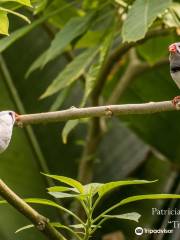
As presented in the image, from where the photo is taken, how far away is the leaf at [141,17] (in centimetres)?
192

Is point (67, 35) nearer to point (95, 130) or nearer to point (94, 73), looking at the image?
point (94, 73)

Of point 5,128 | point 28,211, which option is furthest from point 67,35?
point 28,211

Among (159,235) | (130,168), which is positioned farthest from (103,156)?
(159,235)

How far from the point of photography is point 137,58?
3.22 m

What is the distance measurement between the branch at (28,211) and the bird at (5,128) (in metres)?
0.08

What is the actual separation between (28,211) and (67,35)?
1344 millimetres

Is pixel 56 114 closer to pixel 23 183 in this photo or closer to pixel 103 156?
pixel 23 183

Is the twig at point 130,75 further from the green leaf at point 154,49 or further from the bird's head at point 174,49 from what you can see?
the bird's head at point 174,49

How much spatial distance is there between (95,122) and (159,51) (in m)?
0.47

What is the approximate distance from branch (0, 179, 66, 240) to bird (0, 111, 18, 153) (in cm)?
8

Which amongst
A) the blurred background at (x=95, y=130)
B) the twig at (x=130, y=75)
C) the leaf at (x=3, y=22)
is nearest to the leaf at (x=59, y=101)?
the blurred background at (x=95, y=130)

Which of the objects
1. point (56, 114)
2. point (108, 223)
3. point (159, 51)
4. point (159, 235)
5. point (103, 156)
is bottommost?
point (108, 223)

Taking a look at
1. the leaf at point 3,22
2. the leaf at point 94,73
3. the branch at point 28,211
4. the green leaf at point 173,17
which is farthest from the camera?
the green leaf at point 173,17

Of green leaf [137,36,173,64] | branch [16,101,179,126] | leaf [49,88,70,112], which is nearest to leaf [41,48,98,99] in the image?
leaf [49,88,70,112]
